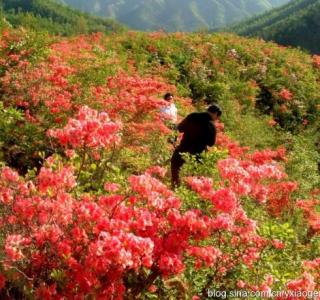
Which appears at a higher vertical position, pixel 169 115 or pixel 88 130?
pixel 88 130

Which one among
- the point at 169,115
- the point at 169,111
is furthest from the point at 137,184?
the point at 169,111

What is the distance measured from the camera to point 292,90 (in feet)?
66.7

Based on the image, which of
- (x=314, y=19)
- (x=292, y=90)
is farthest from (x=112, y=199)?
(x=314, y=19)

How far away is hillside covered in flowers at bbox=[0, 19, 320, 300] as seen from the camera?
395cm

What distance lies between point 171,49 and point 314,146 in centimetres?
653

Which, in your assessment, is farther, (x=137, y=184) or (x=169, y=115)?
(x=169, y=115)

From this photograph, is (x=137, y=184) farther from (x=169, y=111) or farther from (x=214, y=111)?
(x=169, y=111)

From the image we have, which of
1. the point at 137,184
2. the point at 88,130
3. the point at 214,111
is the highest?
the point at 88,130

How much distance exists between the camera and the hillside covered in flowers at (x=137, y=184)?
395 centimetres

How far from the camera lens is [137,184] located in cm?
421

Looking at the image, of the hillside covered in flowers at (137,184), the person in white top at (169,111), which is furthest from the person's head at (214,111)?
the person in white top at (169,111)

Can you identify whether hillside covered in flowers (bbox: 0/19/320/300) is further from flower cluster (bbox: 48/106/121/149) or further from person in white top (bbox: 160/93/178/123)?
person in white top (bbox: 160/93/178/123)

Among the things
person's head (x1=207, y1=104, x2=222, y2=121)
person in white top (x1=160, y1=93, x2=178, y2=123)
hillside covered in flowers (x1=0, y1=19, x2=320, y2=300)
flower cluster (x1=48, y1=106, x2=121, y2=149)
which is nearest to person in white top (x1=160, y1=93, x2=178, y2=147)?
person in white top (x1=160, y1=93, x2=178, y2=123)

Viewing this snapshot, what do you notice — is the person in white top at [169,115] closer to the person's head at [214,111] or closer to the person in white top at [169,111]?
the person in white top at [169,111]
